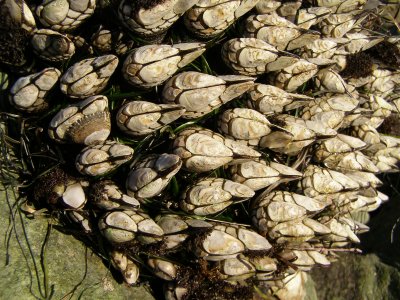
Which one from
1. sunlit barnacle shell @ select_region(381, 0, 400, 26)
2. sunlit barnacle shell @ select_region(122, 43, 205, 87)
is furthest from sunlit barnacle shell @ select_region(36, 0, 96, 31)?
sunlit barnacle shell @ select_region(381, 0, 400, 26)

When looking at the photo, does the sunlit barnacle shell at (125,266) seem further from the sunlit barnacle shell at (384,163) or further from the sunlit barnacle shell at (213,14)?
the sunlit barnacle shell at (384,163)

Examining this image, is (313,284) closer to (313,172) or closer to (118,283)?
(313,172)

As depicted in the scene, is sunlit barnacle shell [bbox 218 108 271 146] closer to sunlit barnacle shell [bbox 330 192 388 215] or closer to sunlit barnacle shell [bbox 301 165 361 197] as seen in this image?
sunlit barnacle shell [bbox 301 165 361 197]

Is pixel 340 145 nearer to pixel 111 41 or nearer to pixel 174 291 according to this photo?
pixel 174 291

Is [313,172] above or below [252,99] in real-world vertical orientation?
below

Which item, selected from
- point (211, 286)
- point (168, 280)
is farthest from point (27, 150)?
point (211, 286)
